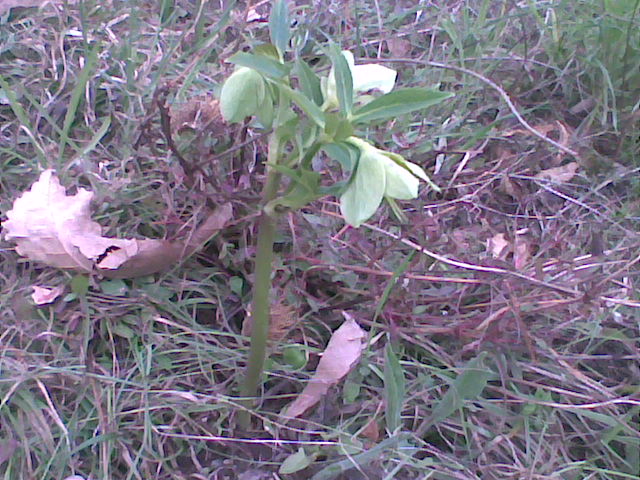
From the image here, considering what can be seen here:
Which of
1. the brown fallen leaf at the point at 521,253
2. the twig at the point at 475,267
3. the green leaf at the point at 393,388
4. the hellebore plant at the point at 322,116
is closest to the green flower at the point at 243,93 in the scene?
the hellebore plant at the point at 322,116

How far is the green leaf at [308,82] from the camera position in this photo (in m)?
0.78

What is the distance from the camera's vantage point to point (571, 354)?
116 centimetres

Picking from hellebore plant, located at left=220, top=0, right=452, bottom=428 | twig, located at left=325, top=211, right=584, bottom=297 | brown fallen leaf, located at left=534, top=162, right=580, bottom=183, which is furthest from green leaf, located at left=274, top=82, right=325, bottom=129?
brown fallen leaf, located at left=534, top=162, right=580, bottom=183

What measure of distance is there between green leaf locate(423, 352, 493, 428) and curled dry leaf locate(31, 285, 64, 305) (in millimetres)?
558

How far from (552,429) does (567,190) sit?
1.74ft

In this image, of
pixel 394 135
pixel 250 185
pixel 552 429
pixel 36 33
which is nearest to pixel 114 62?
pixel 36 33

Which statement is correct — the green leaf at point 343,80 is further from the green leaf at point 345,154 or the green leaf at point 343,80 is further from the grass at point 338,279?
the grass at point 338,279

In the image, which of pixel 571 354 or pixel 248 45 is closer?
pixel 571 354

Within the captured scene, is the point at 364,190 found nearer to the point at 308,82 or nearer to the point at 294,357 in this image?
the point at 308,82

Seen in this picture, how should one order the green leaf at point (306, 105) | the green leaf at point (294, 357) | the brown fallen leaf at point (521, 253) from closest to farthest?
the green leaf at point (306, 105) < the green leaf at point (294, 357) < the brown fallen leaf at point (521, 253)

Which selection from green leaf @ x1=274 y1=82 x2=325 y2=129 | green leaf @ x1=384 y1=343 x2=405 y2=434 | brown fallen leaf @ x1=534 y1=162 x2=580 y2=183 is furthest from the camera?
brown fallen leaf @ x1=534 y1=162 x2=580 y2=183

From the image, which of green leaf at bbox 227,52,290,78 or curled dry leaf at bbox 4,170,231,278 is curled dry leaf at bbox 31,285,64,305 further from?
green leaf at bbox 227,52,290,78

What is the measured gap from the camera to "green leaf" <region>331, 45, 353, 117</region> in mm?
735

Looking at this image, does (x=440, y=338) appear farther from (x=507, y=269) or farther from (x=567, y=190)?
(x=567, y=190)
